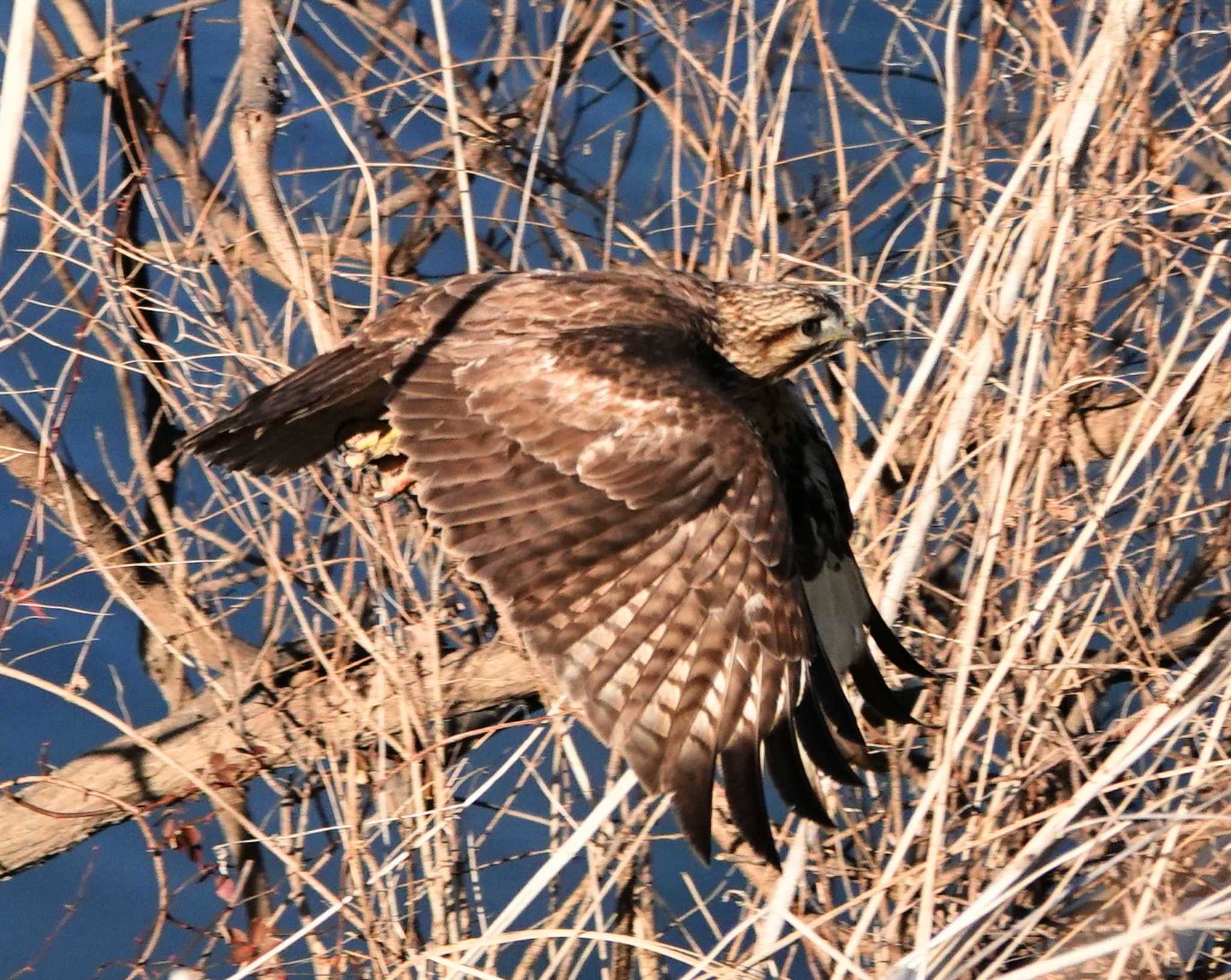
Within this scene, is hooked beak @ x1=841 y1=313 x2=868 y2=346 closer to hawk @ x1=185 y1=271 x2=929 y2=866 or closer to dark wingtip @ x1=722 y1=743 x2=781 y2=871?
hawk @ x1=185 y1=271 x2=929 y2=866

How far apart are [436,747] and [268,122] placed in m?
1.72

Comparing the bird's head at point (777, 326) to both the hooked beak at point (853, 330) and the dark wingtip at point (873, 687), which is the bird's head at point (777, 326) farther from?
the dark wingtip at point (873, 687)

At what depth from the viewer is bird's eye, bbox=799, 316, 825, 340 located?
3.91 metres

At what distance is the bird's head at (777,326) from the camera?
3.90m

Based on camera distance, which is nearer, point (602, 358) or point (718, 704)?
point (718, 704)

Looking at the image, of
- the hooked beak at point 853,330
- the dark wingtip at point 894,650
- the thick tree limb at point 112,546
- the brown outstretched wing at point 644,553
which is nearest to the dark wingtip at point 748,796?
the brown outstretched wing at point 644,553

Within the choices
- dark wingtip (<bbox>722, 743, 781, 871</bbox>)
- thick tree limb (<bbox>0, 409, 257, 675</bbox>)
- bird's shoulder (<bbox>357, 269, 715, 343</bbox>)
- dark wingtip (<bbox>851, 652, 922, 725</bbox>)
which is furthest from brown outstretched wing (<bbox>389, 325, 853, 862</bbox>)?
thick tree limb (<bbox>0, 409, 257, 675</bbox>)

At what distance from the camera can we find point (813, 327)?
154 inches

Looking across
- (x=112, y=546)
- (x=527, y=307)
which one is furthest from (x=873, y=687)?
(x=112, y=546)

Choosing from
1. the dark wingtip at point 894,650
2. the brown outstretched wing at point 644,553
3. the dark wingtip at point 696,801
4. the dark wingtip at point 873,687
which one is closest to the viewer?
the dark wingtip at point 696,801

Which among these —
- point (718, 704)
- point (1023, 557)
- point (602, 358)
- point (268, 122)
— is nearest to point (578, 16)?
point (268, 122)

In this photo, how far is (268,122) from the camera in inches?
173

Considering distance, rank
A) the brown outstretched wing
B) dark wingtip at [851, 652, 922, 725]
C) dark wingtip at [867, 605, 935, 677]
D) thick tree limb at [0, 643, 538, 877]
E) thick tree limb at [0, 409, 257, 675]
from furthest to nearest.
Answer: thick tree limb at [0, 409, 257, 675]
thick tree limb at [0, 643, 538, 877]
dark wingtip at [851, 652, 922, 725]
dark wingtip at [867, 605, 935, 677]
the brown outstretched wing

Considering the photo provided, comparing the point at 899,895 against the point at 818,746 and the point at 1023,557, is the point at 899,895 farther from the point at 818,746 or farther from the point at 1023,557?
the point at 1023,557
